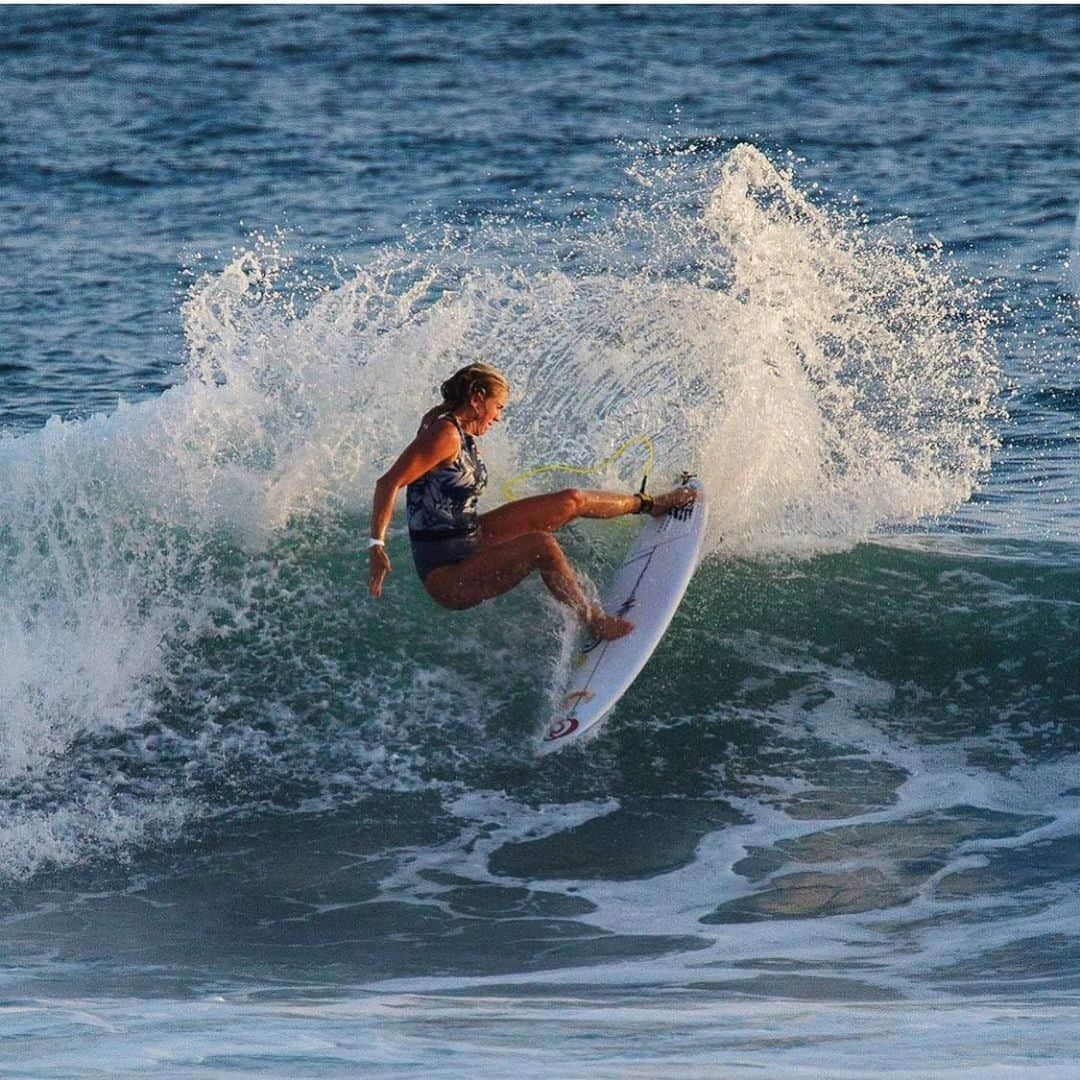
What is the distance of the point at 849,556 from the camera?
9.67m

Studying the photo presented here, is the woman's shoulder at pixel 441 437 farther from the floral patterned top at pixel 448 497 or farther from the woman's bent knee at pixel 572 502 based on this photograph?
the woman's bent knee at pixel 572 502

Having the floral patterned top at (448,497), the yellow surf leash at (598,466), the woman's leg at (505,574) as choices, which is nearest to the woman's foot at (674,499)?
the yellow surf leash at (598,466)

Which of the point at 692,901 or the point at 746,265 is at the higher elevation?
the point at 746,265

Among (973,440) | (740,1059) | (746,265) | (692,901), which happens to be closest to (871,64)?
(973,440)

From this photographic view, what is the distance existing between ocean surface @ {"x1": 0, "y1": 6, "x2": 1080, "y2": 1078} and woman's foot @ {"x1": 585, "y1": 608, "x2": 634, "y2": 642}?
1.24 ft

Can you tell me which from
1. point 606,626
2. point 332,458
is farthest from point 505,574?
point 332,458

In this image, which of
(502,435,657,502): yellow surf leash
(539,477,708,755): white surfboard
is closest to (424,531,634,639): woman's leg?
(539,477,708,755): white surfboard

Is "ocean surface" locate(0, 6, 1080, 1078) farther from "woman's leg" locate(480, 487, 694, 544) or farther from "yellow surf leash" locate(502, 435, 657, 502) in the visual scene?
"woman's leg" locate(480, 487, 694, 544)

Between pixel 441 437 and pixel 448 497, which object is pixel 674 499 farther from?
pixel 441 437

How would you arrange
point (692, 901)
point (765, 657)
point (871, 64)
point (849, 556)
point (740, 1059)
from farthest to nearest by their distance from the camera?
point (871, 64) < point (849, 556) < point (765, 657) < point (692, 901) < point (740, 1059)

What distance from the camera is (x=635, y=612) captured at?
26.7ft

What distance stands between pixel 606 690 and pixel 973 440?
4.97 m

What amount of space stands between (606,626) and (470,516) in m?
0.82

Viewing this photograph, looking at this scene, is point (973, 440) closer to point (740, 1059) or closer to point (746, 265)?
point (746, 265)
